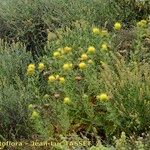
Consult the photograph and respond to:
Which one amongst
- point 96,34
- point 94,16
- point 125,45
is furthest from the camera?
point 94,16

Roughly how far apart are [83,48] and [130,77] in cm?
102

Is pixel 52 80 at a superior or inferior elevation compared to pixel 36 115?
superior

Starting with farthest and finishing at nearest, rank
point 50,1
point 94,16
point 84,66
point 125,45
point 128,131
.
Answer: point 50,1, point 94,16, point 125,45, point 84,66, point 128,131

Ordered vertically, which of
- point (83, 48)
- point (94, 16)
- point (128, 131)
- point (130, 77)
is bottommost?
point (128, 131)

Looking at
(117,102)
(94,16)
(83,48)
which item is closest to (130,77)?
(117,102)

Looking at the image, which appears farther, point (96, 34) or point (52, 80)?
point (96, 34)

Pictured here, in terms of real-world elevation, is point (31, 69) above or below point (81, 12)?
below

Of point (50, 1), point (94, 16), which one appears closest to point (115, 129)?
point (94, 16)

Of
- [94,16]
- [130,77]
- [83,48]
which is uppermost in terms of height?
[94,16]

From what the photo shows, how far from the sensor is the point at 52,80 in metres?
3.65

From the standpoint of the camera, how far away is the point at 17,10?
229 inches

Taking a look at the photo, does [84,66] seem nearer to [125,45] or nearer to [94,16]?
[125,45]

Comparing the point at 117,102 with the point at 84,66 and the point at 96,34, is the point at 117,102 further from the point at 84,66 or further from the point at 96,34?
the point at 96,34

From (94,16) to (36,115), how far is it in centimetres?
210
